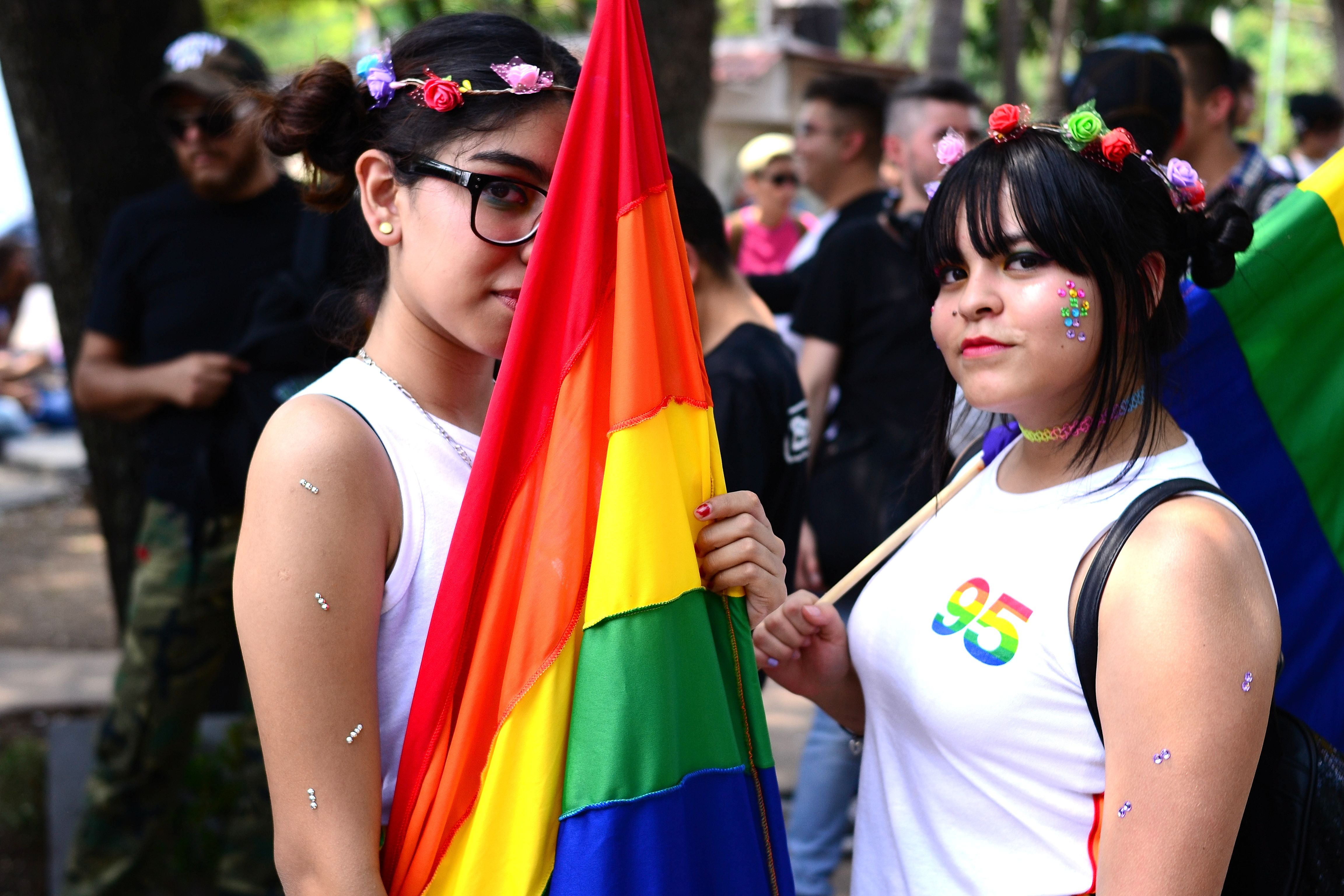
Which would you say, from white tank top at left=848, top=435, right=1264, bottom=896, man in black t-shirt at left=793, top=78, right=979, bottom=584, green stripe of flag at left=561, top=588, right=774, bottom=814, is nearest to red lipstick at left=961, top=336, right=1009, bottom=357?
white tank top at left=848, top=435, right=1264, bottom=896

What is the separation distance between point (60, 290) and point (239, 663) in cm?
164

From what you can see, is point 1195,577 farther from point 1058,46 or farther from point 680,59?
point 1058,46

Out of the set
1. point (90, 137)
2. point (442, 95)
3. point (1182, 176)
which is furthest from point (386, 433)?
point (90, 137)

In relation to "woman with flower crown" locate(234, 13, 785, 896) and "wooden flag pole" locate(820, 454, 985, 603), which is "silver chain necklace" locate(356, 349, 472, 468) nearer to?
"woman with flower crown" locate(234, 13, 785, 896)

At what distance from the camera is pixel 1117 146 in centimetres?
170

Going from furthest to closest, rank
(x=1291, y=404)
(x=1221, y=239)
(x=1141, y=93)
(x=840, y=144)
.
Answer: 1. (x=840, y=144)
2. (x=1141, y=93)
3. (x=1291, y=404)
4. (x=1221, y=239)

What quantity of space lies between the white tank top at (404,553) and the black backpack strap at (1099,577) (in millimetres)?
837

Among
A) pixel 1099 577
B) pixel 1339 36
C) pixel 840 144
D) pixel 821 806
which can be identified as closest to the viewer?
pixel 1099 577

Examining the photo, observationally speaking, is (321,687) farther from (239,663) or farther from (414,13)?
(414,13)

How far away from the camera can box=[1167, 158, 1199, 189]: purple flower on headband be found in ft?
5.95

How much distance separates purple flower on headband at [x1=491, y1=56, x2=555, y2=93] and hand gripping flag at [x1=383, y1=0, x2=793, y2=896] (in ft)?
0.47

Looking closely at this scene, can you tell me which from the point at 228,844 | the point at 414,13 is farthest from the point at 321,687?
the point at 414,13

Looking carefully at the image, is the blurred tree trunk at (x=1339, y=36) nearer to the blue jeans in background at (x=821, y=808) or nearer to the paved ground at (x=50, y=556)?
the blue jeans in background at (x=821, y=808)

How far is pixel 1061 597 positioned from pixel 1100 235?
0.53m
